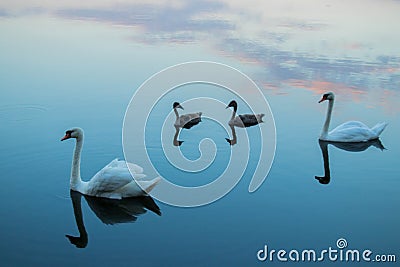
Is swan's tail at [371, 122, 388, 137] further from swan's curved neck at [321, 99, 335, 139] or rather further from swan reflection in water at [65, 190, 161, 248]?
swan reflection in water at [65, 190, 161, 248]

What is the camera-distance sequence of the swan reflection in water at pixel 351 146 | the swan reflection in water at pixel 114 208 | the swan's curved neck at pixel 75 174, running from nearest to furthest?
the swan reflection in water at pixel 114 208 → the swan's curved neck at pixel 75 174 → the swan reflection in water at pixel 351 146

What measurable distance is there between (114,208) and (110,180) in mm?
148

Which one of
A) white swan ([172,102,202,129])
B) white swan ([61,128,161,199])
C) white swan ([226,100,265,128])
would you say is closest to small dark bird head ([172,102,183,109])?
white swan ([172,102,202,129])

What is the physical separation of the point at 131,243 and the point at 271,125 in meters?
1.75

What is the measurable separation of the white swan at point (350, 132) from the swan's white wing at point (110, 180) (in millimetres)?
1553

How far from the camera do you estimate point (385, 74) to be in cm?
561

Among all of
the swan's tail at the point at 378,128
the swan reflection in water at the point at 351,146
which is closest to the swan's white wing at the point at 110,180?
the swan reflection in water at the point at 351,146

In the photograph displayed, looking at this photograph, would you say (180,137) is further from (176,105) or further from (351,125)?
(351,125)

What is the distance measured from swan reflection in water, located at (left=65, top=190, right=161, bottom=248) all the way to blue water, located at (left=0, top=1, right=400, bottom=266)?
2cm

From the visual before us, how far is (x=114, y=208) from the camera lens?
3281 mm

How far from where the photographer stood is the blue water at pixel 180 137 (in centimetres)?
303

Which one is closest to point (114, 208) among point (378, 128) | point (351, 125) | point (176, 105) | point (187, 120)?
point (187, 120)

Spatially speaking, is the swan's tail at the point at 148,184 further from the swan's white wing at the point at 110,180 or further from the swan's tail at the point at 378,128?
the swan's tail at the point at 378,128

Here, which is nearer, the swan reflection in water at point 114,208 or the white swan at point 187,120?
the swan reflection in water at point 114,208
